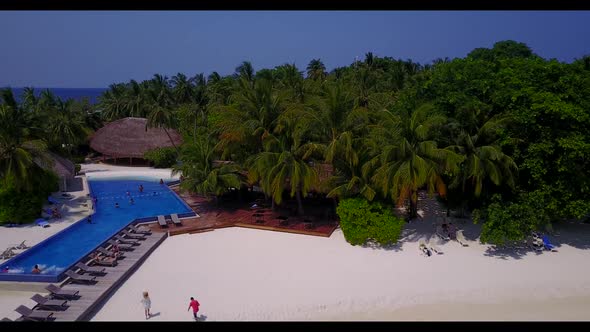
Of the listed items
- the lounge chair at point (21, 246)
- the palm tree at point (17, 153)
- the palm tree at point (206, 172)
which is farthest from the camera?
the palm tree at point (206, 172)

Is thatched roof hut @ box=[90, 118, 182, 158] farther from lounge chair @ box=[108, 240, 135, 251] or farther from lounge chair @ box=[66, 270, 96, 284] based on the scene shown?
lounge chair @ box=[66, 270, 96, 284]

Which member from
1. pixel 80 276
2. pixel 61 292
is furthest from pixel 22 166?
pixel 61 292

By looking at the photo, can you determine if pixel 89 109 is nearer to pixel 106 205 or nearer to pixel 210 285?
pixel 106 205

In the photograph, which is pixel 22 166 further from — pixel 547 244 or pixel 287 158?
pixel 547 244

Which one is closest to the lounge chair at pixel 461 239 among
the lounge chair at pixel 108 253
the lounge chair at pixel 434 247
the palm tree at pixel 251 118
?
the lounge chair at pixel 434 247

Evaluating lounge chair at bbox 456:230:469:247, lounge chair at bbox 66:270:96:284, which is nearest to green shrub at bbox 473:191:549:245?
lounge chair at bbox 456:230:469:247

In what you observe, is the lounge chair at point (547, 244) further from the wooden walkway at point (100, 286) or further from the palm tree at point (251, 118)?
the wooden walkway at point (100, 286)
